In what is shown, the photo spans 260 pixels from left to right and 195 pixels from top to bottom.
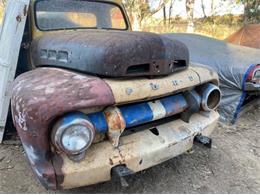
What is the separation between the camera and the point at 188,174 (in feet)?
9.32

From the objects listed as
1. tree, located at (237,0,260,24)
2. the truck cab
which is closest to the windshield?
the truck cab

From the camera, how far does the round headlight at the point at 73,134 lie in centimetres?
179

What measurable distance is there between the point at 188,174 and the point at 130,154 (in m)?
1.02

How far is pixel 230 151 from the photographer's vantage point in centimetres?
343

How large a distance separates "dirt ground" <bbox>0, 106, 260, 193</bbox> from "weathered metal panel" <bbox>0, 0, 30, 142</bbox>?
21.5 inches

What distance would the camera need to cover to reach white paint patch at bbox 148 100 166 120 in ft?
7.49

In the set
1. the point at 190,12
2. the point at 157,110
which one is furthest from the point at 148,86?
the point at 190,12

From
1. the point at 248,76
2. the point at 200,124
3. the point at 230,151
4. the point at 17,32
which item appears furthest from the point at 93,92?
the point at 248,76

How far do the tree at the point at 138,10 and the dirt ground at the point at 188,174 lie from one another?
37.3 ft

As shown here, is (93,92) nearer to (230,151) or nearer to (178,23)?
(230,151)

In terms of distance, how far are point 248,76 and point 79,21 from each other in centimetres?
258

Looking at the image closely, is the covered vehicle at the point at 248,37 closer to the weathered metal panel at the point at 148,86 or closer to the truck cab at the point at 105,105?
the truck cab at the point at 105,105

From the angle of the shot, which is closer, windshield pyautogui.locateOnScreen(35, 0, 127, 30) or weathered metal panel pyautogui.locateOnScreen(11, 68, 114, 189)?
weathered metal panel pyautogui.locateOnScreen(11, 68, 114, 189)

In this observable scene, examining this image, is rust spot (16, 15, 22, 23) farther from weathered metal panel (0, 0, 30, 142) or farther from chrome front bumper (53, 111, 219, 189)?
chrome front bumper (53, 111, 219, 189)
